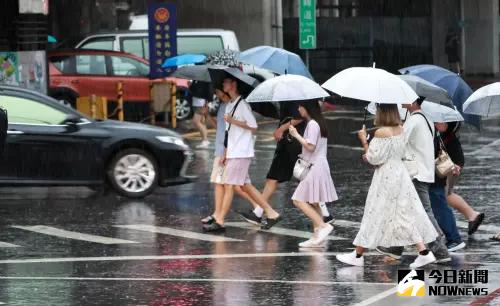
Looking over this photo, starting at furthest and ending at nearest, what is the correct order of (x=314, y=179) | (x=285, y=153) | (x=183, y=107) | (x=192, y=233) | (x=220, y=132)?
(x=183, y=107)
(x=285, y=153)
(x=220, y=132)
(x=192, y=233)
(x=314, y=179)

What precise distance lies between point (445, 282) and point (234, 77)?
4016mm

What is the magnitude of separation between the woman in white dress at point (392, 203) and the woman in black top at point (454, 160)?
140 centimetres

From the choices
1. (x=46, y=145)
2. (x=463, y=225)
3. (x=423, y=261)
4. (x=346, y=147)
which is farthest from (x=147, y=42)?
(x=423, y=261)

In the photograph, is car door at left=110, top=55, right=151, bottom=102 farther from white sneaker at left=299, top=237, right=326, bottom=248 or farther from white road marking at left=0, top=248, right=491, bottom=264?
white road marking at left=0, top=248, right=491, bottom=264

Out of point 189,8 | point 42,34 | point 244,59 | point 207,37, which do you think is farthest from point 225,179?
point 189,8

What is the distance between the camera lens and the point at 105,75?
28047mm

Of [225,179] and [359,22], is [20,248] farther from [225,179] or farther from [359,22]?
[359,22]

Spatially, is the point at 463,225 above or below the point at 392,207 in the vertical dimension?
below

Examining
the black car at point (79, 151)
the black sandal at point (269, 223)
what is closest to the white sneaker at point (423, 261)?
the black sandal at point (269, 223)

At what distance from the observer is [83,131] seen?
54.9 feet

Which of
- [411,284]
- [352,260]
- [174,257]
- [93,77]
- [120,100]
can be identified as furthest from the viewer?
[93,77]

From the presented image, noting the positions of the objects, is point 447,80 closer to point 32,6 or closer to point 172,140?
point 172,140

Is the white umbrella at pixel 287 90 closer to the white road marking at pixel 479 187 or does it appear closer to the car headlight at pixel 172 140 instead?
the car headlight at pixel 172 140

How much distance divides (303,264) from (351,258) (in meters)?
0.46
